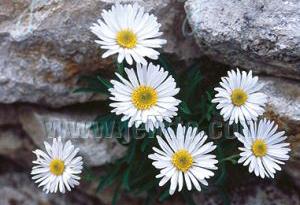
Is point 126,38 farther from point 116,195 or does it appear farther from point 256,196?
point 256,196

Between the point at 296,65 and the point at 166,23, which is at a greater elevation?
the point at 166,23

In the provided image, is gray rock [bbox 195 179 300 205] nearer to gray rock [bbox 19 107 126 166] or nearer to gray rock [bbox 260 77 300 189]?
gray rock [bbox 260 77 300 189]

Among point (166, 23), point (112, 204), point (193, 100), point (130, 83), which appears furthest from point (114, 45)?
point (112, 204)

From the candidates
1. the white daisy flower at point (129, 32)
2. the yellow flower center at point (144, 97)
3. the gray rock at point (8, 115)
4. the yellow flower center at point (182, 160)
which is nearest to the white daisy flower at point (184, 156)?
the yellow flower center at point (182, 160)

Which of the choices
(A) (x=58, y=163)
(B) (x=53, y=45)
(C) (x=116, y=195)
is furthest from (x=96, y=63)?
(C) (x=116, y=195)

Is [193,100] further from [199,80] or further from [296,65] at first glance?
[296,65]

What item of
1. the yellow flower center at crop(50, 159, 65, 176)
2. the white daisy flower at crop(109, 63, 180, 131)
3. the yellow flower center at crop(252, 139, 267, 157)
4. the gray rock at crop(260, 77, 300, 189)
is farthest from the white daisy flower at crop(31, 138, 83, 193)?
the gray rock at crop(260, 77, 300, 189)
